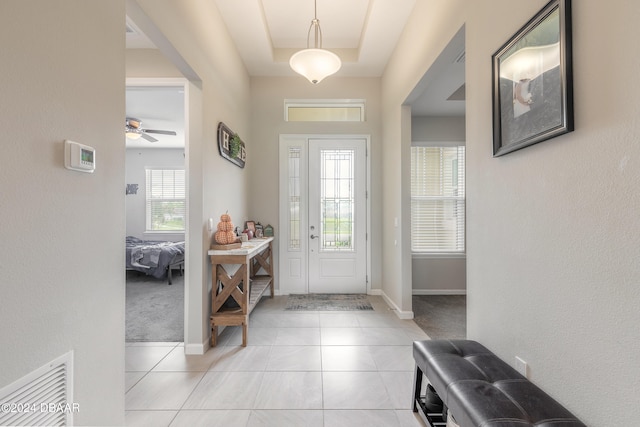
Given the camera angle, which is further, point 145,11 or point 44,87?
point 145,11

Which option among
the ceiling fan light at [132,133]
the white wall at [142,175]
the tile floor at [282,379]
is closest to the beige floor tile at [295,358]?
the tile floor at [282,379]

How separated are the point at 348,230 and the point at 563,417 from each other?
11.2 ft

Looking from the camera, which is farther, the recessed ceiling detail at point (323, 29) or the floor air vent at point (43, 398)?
the recessed ceiling detail at point (323, 29)

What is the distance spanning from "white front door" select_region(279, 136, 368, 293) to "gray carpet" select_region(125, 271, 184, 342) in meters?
1.56

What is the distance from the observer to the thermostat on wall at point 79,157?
117cm

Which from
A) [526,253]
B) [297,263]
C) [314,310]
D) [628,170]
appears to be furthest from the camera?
[297,263]

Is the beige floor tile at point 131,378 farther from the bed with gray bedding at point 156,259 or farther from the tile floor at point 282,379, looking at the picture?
the bed with gray bedding at point 156,259

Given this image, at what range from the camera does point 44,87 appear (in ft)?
3.51

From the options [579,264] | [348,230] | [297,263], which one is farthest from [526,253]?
[297,263]

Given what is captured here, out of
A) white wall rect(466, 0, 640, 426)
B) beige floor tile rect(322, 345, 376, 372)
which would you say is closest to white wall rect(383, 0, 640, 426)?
white wall rect(466, 0, 640, 426)

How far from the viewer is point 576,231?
1119 millimetres

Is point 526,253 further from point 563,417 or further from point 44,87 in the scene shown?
point 44,87

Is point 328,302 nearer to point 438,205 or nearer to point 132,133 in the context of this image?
point 438,205

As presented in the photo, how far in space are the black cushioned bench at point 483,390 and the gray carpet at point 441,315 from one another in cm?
145
